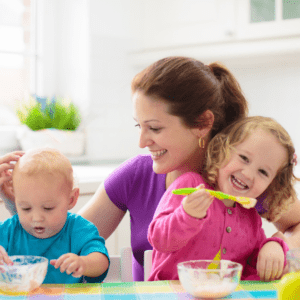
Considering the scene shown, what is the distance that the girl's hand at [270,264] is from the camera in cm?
101

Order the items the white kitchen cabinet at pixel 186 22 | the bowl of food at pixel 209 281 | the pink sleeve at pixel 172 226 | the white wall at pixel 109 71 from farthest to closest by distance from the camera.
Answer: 1. the white wall at pixel 109 71
2. the white kitchen cabinet at pixel 186 22
3. the pink sleeve at pixel 172 226
4. the bowl of food at pixel 209 281

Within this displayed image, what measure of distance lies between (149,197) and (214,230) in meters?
0.37

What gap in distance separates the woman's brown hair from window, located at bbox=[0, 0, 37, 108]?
1.71 metres

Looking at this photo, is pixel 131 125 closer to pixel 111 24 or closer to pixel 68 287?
pixel 111 24

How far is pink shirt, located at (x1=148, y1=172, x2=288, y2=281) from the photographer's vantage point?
3.39 ft

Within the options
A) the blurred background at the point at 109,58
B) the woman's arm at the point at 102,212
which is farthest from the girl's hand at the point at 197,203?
the blurred background at the point at 109,58

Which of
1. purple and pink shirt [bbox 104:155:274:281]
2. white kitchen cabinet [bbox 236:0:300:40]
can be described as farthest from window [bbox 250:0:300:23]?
purple and pink shirt [bbox 104:155:274:281]

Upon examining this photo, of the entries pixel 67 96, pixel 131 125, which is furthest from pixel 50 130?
pixel 131 125

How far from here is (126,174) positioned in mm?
1482

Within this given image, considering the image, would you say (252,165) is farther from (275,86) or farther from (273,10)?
(275,86)

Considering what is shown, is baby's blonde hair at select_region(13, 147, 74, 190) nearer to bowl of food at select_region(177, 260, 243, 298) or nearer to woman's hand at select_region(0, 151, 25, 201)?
woman's hand at select_region(0, 151, 25, 201)

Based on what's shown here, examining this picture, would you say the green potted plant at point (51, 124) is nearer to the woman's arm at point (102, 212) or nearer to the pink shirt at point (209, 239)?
the woman's arm at point (102, 212)

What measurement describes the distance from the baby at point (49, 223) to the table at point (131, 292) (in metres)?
0.12

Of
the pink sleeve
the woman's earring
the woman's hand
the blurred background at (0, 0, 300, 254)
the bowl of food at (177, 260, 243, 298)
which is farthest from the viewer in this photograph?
the blurred background at (0, 0, 300, 254)
